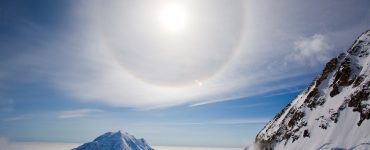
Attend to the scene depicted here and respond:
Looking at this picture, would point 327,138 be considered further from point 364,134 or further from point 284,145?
point 284,145

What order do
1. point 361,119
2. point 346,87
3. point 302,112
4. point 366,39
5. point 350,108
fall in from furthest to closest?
1. point 366,39
2. point 302,112
3. point 346,87
4. point 350,108
5. point 361,119

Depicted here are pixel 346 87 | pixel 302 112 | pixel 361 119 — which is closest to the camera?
pixel 361 119

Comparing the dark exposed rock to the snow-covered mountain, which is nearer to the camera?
the snow-covered mountain

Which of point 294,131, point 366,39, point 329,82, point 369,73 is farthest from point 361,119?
point 366,39

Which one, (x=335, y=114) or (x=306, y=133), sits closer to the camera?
(x=335, y=114)

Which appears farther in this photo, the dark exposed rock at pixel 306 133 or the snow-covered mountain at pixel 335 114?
the dark exposed rock at pixel 306 133

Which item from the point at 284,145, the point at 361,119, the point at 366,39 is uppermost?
the point at 366,39

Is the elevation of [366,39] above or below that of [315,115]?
above

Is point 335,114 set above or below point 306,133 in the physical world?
above
